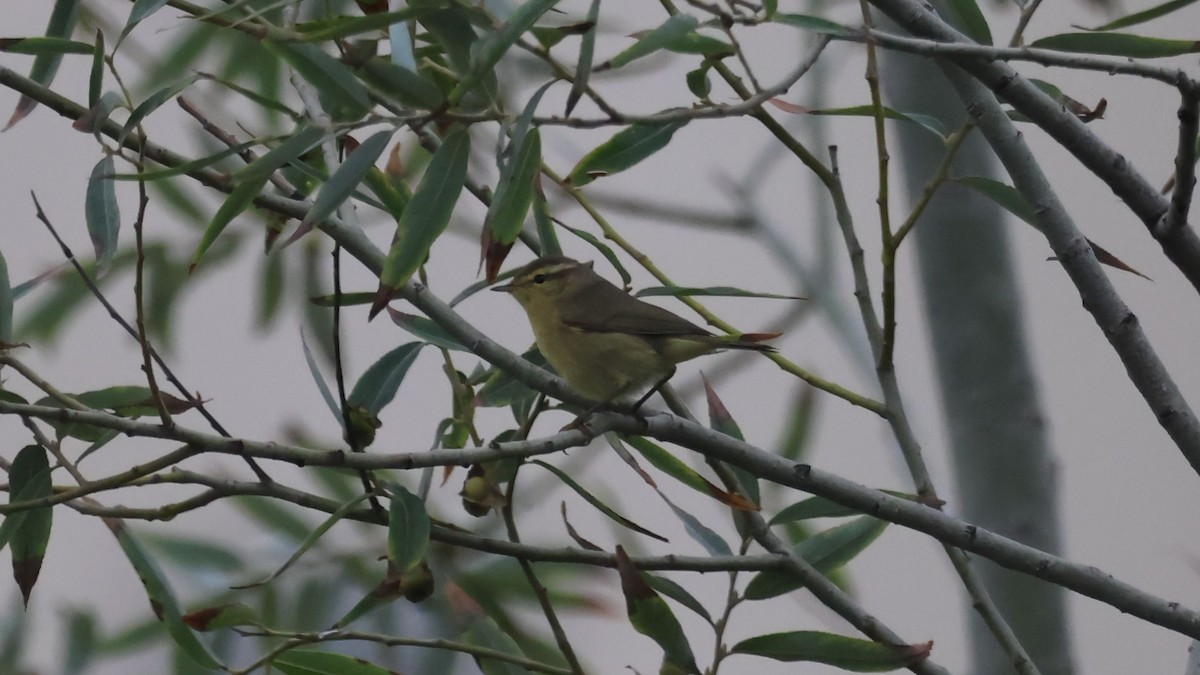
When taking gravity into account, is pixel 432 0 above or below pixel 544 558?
above

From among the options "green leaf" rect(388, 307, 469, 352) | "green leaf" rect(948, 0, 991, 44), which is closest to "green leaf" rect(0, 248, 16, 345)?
"green leaf" rect(388, 307, 469, 352)

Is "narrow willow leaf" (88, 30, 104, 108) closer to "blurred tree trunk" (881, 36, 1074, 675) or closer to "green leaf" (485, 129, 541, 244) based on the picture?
"green leaf" (485, 129, 541, 244)

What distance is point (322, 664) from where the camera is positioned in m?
1.00

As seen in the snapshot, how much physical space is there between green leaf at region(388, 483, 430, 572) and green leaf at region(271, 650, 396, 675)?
152mm

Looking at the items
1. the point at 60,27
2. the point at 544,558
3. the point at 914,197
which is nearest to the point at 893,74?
the point at 914,197

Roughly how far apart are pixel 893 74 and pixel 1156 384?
1.84ft

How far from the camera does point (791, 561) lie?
99cm

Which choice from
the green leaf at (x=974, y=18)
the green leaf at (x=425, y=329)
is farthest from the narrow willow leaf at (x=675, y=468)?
the green leaf at (x=974, y=18)

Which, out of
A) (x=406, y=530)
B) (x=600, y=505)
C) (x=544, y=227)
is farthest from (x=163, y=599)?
(x=544, y=227)

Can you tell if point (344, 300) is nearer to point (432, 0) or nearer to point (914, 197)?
point (432, 0)

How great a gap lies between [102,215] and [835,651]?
Result: 663 mm

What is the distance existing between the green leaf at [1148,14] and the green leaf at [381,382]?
0.59m

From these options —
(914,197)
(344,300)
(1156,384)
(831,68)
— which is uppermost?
(831,68)

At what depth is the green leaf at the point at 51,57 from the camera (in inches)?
37.1
